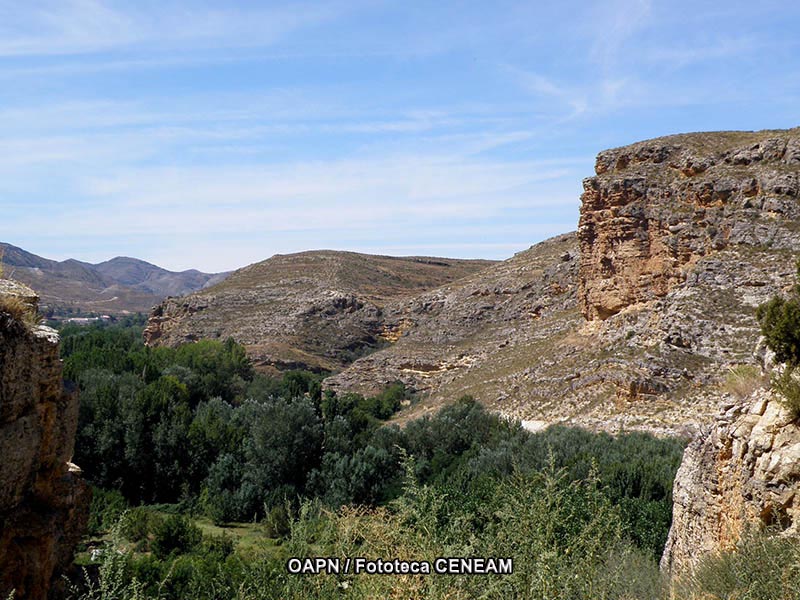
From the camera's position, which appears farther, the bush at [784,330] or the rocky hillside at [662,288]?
the rocky hillside at [662,288]

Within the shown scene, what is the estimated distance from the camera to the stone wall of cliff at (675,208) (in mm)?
25125

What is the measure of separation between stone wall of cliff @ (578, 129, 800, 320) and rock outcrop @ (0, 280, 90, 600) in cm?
2425

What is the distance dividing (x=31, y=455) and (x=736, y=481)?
21.8 feet

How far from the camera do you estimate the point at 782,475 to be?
5977 millimetres

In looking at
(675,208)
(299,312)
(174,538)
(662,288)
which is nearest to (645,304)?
(662,288)

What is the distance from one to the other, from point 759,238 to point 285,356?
3273cm

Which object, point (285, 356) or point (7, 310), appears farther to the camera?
point (285, 356)

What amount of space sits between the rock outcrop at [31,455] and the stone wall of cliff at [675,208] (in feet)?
79.5

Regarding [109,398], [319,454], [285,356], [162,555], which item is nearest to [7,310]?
[162,555]

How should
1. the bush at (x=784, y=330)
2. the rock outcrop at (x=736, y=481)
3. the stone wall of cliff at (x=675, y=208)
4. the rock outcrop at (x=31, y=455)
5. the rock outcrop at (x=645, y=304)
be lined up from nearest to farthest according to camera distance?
the rock outcrop at (x=31, y=455), the rock outcrop at (x=736, y=481), the bush at (x=784, y=330), the rock outcrop at (x=645, y=304), the stone wall of cliff at (x=675, y=208)

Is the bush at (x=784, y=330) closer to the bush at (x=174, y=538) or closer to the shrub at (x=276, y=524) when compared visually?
the bush at (x=174, y=538)

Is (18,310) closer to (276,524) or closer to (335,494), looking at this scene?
(276,524)

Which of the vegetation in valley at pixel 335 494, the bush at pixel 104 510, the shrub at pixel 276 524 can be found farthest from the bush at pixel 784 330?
the shrub at pixel 276 524

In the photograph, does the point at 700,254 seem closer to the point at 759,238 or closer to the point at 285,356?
the point at 759,238
